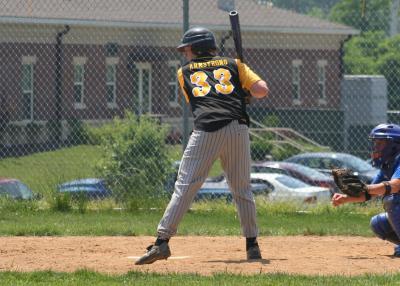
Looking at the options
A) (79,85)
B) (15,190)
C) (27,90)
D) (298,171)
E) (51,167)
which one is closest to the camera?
(15,190)

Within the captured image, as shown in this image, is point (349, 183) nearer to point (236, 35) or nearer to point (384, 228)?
point (384, 228)

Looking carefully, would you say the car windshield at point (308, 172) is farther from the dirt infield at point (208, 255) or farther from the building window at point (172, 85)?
the dirt infield at point (208, 255)

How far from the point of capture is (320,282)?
767 centimetres

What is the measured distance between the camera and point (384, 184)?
8.87 meters

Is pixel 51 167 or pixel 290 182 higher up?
pixel 51 167

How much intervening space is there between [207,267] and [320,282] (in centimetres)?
119

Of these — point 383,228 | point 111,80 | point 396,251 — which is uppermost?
point 383,228

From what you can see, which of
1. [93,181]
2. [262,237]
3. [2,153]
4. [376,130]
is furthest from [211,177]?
[376,130]

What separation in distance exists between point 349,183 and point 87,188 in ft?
19.6

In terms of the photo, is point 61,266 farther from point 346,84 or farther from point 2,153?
point 346,84

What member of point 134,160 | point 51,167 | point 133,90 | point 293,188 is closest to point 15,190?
point 51,167

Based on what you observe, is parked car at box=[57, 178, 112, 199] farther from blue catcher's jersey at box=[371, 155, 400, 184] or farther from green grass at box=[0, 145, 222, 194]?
blue catcher's jersey at box=[371, 155, 400, 184]

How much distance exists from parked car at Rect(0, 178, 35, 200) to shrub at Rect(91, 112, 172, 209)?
3.48 ft

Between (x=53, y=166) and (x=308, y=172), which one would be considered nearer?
(x=53, y=166)
